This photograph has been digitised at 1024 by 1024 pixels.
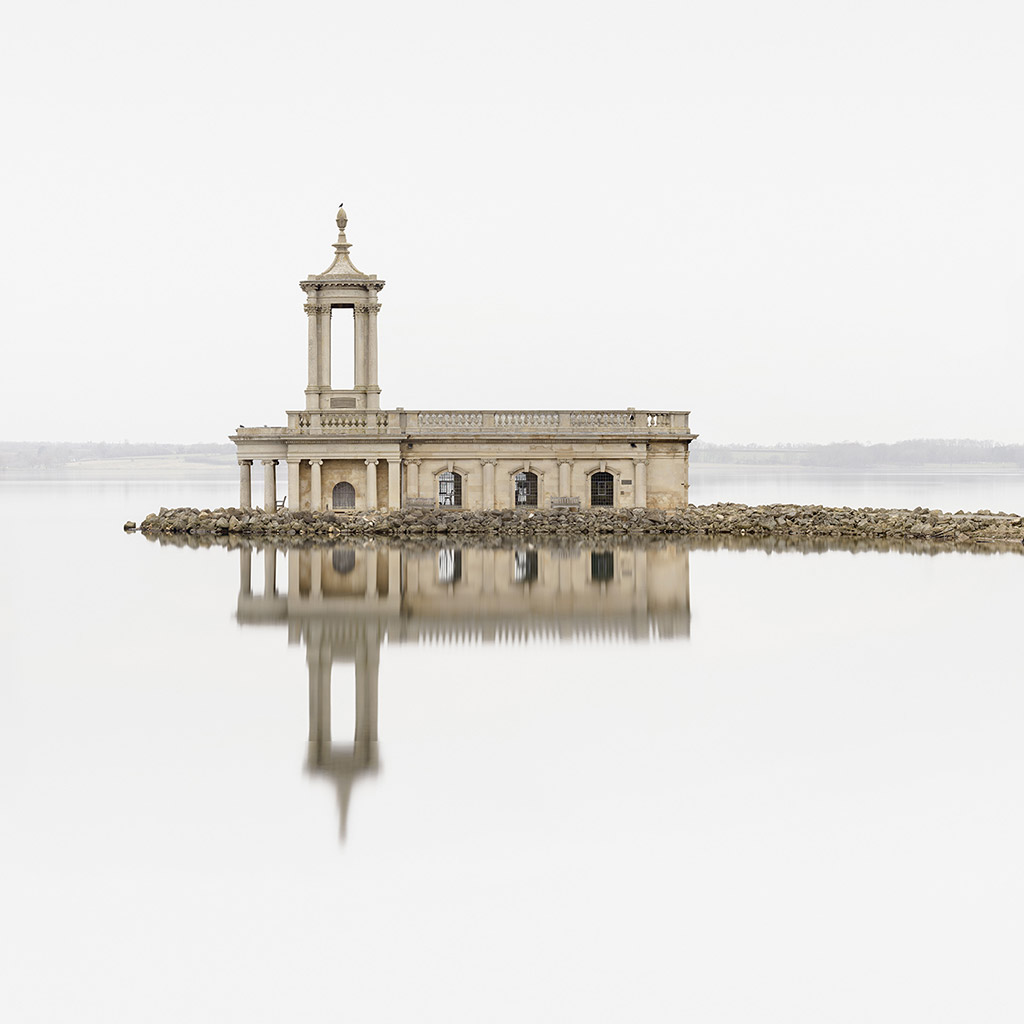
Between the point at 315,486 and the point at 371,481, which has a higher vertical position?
the point at 371,481

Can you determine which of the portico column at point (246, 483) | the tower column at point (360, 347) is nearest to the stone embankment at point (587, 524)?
the portico column at point (246, 483)

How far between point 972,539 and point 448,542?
1691 cm

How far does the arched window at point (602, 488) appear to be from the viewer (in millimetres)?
46406

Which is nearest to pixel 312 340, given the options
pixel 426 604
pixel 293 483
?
pixel 293 483

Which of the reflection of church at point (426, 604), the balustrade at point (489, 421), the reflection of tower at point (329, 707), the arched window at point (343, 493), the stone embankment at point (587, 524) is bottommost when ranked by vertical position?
the reflection of tower at point (329, 707)

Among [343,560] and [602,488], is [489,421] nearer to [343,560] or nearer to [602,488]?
[602,488]

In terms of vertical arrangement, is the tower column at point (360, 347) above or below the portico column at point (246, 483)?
above

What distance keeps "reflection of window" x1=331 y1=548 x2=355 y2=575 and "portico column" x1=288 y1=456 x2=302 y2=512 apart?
29.0ft

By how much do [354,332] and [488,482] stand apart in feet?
23.9

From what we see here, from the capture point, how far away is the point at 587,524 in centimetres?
4356

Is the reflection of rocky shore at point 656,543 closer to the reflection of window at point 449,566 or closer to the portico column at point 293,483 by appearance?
the reflection of window at point 449,566

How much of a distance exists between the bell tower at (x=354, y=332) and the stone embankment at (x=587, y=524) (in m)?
4.71

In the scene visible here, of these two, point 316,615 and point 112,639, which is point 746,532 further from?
point 112,639

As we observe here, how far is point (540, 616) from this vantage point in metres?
22.5
